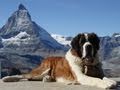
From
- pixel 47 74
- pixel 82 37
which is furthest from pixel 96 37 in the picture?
pixel 47 74

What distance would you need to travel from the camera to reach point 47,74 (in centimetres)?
1820

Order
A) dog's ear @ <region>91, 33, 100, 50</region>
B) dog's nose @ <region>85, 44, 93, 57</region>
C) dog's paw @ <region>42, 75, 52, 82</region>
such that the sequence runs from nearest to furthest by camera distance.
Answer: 1. dog's nose @ <region>85, 44, 93, 57</region>
2. dog's ear @ <region>91, 33, 100, 50</region>
3. dog's paw @ <region>42, 75, 52, 82</region>

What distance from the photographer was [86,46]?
15.8 metres

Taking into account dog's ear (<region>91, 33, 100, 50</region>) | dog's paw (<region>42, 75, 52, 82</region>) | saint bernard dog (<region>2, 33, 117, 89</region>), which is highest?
dog's ear (<region>91, 33, 100, 50</region>)

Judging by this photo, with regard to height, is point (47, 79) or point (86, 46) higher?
point (86, 46)

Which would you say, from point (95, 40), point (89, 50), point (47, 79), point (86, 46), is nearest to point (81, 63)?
point (89, 50)

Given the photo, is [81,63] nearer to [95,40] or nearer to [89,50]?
[89,50]

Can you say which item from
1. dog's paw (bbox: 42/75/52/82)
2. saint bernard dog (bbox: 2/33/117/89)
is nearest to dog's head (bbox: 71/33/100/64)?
saint bernard dog (bbox: 2/33/117/89)

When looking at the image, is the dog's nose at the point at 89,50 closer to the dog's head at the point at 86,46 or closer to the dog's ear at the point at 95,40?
the dog's head at the point at 86,46

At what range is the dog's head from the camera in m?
15.9

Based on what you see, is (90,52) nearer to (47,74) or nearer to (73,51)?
(73,51)

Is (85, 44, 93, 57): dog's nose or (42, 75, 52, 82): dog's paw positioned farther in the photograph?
(42, 75, 52, 82): dog's paw

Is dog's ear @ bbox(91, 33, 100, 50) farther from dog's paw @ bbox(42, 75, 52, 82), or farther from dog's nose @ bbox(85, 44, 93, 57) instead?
dog's paw @ bbox(42, 75, 52, 82)

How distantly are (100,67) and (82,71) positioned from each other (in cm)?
75
